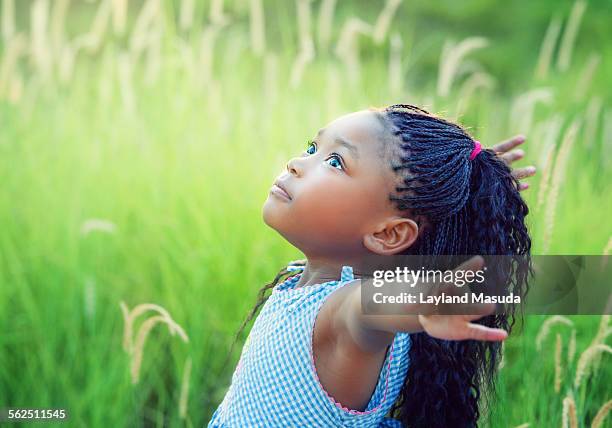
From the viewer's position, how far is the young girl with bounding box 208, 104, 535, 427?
5.23 ft

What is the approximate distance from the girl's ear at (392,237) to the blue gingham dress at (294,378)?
7 cm

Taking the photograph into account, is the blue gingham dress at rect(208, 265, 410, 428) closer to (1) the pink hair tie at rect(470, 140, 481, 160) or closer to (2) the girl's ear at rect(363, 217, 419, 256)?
(2) the girl's ear at rect(363, 217, 419, 256)

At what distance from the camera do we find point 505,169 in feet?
5.74

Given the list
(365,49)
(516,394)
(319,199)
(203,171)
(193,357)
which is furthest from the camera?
(365,49)

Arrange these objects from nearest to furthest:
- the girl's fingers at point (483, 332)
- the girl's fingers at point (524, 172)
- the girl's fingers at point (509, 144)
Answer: the girl's fingers at point (483, 332), the girl's fingers at point (524, 172), the girl's fingers at point (509, 144)

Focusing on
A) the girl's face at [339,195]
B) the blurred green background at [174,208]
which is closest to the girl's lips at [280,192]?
the girl's face at [339,195]

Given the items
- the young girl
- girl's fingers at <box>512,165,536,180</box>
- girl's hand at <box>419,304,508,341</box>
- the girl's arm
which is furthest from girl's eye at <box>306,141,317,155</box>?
girl's hand at <box>419,304,508,341</box>

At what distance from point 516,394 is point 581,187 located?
3.61 feet

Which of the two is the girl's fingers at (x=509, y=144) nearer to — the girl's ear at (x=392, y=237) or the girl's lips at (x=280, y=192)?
the girl's ear at (x=392, y=237)

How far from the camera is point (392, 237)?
1.64 metres

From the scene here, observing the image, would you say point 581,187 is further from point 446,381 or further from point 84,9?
point 84,9

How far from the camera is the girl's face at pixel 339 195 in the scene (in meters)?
1.62

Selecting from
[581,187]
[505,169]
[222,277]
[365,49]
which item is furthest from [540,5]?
[505,169]

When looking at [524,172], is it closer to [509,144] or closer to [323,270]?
[509,144]
